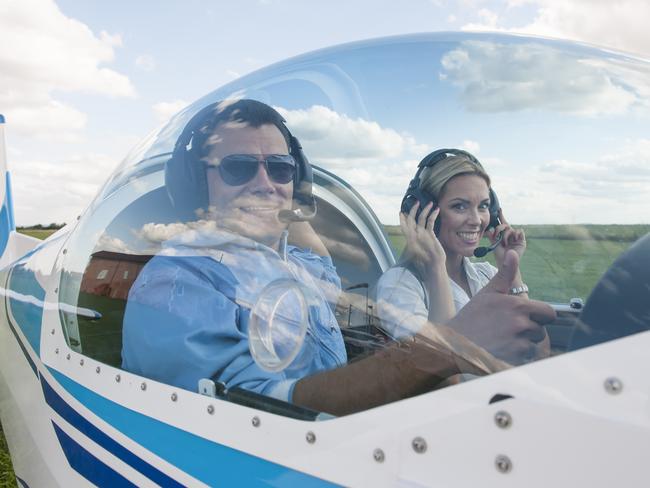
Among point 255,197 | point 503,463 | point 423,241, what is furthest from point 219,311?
point 503,463

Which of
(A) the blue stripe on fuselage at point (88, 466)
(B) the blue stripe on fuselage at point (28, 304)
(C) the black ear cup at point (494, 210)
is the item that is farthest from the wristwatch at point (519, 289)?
(B) the blue stripe on fuselage at point (28, 304)

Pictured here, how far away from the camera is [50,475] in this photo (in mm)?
2264

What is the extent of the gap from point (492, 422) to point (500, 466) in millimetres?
73

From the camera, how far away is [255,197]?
64.7 inches

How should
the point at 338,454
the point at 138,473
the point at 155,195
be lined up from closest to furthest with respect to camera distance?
1. the point at 338,454
2. the point at 138,473
3. the point at 155,195

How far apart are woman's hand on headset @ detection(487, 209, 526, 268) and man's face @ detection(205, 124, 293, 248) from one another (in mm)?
569

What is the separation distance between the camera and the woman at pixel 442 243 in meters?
1.42

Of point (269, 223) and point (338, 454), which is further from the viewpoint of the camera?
point (269, 223)

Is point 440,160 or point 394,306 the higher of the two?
point 440,160

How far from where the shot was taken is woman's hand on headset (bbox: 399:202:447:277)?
152cm

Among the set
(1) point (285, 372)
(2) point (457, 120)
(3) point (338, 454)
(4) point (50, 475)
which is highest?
(2) point (457, 120)

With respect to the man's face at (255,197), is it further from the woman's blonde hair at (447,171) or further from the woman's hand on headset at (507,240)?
the woman's hand on headset at (507,240)

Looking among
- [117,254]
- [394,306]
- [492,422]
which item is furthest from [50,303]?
[492,422]

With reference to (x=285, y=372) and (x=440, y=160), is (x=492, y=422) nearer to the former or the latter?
(x=285, y=372)
